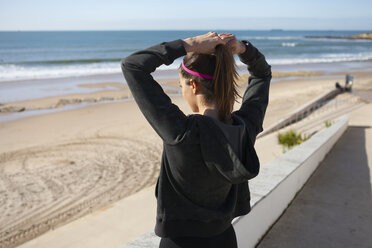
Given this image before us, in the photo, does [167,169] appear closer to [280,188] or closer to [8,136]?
[280,188]

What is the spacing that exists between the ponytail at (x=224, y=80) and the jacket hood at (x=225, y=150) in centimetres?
8

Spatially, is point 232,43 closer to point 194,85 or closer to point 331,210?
point 194,85

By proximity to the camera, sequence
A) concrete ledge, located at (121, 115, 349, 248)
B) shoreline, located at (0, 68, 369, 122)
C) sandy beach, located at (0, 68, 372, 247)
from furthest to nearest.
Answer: shoreline, located at (0, 68, 369, 122) → sandy beach, located at (0, 68, 372, 247) → concrete ledge, located at (121, 115, 349, 248)

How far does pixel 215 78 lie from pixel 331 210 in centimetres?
319

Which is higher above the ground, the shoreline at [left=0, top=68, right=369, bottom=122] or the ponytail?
the ponytail

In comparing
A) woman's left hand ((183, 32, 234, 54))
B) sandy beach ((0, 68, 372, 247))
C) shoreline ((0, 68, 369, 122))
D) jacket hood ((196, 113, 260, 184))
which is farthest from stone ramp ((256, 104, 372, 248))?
shoreline ((0, 68, 369, 122))

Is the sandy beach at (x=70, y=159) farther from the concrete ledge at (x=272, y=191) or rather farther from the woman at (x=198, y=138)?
the woman at (x=198, y=138)

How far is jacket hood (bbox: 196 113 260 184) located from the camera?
4.25ft

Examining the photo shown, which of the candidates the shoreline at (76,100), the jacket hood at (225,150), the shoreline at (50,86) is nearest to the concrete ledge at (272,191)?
the jacket hood at (225,150)

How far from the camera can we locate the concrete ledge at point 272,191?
281 cm

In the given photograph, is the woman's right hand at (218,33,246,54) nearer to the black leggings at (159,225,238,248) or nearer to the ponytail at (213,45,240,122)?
the ponytail at (213,45,240,122)

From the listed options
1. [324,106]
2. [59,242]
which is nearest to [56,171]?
[59,242]

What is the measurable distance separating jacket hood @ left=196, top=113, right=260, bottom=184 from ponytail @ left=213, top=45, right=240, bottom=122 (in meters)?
0.08

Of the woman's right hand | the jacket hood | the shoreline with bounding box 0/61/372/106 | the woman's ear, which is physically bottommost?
the shoreline with bounding box 0/61/372/106
